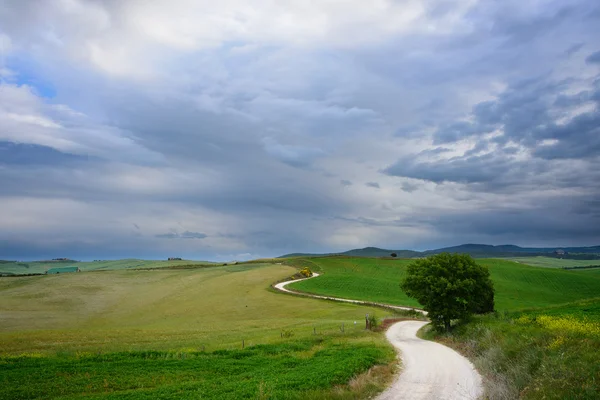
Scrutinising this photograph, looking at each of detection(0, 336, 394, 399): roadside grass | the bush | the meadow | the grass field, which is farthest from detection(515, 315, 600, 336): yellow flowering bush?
the bush

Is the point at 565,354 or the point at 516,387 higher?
the point at 565,354

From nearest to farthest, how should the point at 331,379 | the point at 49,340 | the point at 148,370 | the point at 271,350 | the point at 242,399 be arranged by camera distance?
1. the point at 242,399
2. the point at 331,379
3. the point at 148,370
4. the point at 271,350
5. the point at 49,340

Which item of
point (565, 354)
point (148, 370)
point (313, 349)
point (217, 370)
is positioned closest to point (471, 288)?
point (313, 349)

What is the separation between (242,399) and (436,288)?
105 ft

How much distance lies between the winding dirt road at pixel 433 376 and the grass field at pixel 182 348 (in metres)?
1.35

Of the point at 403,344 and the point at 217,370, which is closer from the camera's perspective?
the point at 217,370

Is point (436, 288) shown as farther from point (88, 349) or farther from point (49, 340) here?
point (49, 340)

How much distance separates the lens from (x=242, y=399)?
57.7ft

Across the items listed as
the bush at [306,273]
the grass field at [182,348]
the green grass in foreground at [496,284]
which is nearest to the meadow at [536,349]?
the grass field at [182,348]

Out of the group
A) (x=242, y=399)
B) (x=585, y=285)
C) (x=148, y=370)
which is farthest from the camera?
(x=585, y=285)

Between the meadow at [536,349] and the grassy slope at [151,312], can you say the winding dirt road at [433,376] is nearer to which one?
the meadow at [536,349]

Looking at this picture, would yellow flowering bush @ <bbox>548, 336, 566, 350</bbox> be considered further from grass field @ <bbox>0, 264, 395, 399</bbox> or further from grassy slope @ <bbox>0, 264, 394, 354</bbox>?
grassy slope @ <bbox>0, 264, 394, 354</bbox>

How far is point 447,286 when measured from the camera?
44.2 m

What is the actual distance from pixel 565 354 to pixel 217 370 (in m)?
18.8
